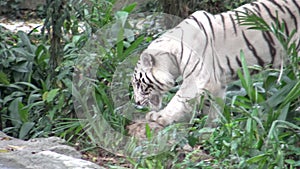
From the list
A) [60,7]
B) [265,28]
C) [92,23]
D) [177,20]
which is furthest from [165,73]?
[92,23]

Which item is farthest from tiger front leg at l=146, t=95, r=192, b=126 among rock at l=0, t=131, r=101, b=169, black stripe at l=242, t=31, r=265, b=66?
black stripe at l=242, t=31, r=265, b=66

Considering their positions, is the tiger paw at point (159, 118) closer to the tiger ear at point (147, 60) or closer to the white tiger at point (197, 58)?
the white tiger at point (197, 58)

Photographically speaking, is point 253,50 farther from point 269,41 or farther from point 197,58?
point 197,58

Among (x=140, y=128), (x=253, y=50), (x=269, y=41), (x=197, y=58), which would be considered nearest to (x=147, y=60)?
(x=197, y=58)

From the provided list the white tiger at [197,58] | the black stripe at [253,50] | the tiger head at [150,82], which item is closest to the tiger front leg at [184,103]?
the white tiger at [197,58]

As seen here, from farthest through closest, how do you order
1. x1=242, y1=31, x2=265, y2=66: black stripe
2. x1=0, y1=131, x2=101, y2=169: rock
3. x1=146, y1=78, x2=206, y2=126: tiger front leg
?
1. x1=242, y1=31, x2=265, y2=66: black stripe
2. x1=146, y1=78, x2=206, y2=126: tiger front leg
3. x1=0, y1=131, x2=101, y2=169: rock

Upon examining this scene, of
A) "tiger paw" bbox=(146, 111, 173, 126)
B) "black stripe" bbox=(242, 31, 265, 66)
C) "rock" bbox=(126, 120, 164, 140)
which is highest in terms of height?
"black stripe" bbox=(242, 31, 265, 66)

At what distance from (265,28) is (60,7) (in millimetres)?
2064

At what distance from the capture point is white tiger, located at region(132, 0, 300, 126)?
452 cm

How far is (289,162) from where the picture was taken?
395 centimetres

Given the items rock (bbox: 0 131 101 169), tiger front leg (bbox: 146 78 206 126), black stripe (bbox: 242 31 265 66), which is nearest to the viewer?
rock (bbox: 0 131 101 169)

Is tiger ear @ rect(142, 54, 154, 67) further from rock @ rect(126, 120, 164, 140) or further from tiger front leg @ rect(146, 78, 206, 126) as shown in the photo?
rock @ rect(126, 120, 164, 140)

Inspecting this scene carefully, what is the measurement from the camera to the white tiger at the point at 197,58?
452cm

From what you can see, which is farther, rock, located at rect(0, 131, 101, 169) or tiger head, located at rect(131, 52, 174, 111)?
tiger head, located at rect(131, 52, 174, 111)
